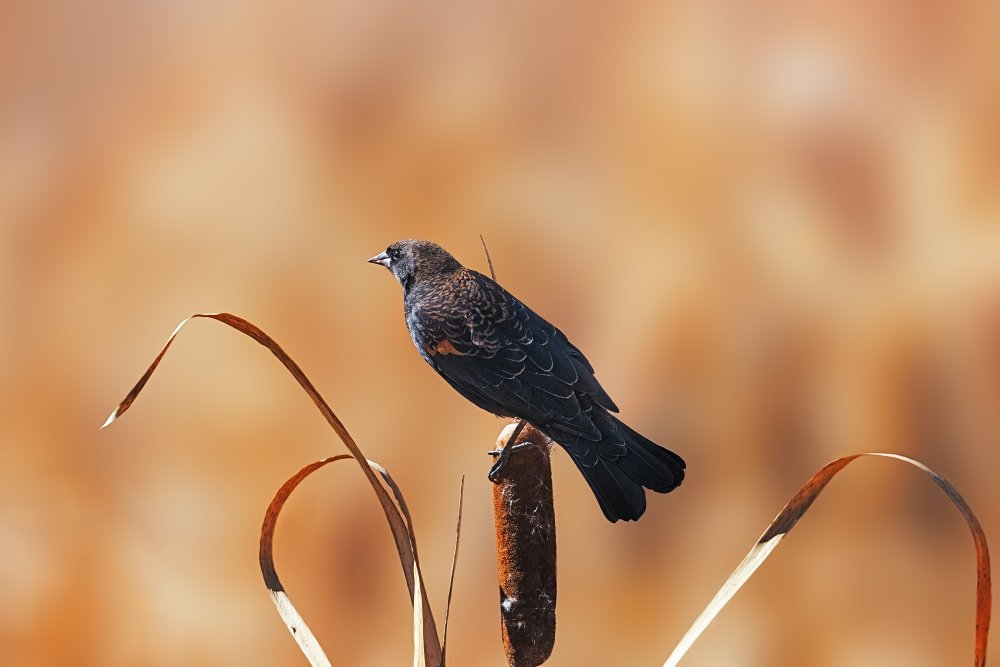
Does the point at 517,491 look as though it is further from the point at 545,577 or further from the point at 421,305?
the point at 421,305

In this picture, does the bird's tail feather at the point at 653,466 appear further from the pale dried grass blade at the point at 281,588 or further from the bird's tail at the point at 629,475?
A: the pale dried grass blade at the point at 281,588

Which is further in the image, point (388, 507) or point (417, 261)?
point (417, 261)

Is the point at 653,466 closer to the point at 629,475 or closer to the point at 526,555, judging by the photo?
the point at 629,475

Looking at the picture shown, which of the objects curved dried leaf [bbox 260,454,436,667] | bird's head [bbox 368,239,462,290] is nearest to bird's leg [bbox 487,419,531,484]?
curved dried leaf [bbox 260,454,436,667]

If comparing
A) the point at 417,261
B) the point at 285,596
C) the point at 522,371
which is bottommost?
the point at 285,596

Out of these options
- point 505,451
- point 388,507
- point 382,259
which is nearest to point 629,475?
point 505,451

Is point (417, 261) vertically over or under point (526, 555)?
over
